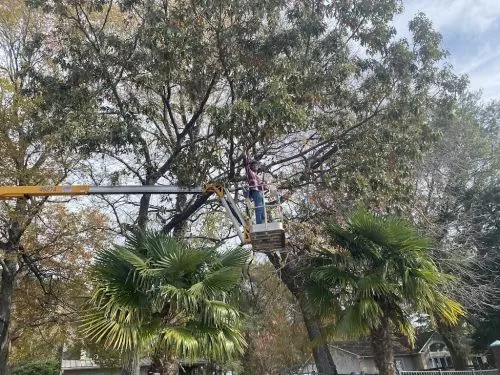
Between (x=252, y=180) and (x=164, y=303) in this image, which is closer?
(x=164, y=303)

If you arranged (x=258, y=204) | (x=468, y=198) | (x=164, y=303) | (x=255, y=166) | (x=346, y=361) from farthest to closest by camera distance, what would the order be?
(x=346, y=361), (x=468, y=198), (x=255, y=166), (x=258, y=204), (x=164, y=303)

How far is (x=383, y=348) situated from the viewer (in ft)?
33.8

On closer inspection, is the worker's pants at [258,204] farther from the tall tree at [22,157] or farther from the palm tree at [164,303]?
the tall tree at [22,157]

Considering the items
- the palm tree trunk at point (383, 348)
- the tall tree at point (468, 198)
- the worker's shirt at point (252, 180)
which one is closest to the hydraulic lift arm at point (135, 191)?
the worker's shirt at point (252, 180)

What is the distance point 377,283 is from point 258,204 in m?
2.97

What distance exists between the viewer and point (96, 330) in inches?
326

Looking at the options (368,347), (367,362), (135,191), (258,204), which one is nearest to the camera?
(258,204)

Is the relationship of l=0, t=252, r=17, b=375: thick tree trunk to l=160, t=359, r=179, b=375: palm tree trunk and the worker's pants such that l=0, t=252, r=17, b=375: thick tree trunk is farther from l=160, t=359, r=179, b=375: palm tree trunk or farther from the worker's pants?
the worker's pants

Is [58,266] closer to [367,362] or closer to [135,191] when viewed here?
[135,191]

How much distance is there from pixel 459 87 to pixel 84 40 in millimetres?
9924

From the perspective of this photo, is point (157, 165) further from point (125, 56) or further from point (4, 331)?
point (4, 331)

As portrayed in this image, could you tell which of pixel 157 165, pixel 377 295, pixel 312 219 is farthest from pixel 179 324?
pixel 157 165

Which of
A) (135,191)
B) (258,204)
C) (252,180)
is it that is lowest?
(258,204)

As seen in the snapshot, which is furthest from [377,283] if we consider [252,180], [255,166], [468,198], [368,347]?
[368,347]
